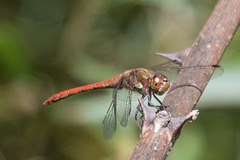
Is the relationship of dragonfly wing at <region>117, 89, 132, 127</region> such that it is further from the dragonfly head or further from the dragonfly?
the dragonfly head

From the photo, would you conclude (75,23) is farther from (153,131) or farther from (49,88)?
(153,131)

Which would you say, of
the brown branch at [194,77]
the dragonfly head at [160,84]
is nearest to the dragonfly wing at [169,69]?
the dragonfly head at [160,84]

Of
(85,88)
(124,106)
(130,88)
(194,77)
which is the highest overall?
(85,88)

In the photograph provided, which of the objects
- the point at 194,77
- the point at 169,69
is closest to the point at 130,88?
the point at 169,69

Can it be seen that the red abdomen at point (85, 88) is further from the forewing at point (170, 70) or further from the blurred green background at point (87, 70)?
the forewing at point (170, 70)

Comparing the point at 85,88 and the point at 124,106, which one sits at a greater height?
the point at 85,88

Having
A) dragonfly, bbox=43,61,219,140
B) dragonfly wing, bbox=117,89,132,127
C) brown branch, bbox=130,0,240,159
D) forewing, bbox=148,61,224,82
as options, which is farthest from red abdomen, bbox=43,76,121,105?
brown branch, bbox=130,0,240,159

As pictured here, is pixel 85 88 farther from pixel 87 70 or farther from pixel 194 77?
pixel 194 77
